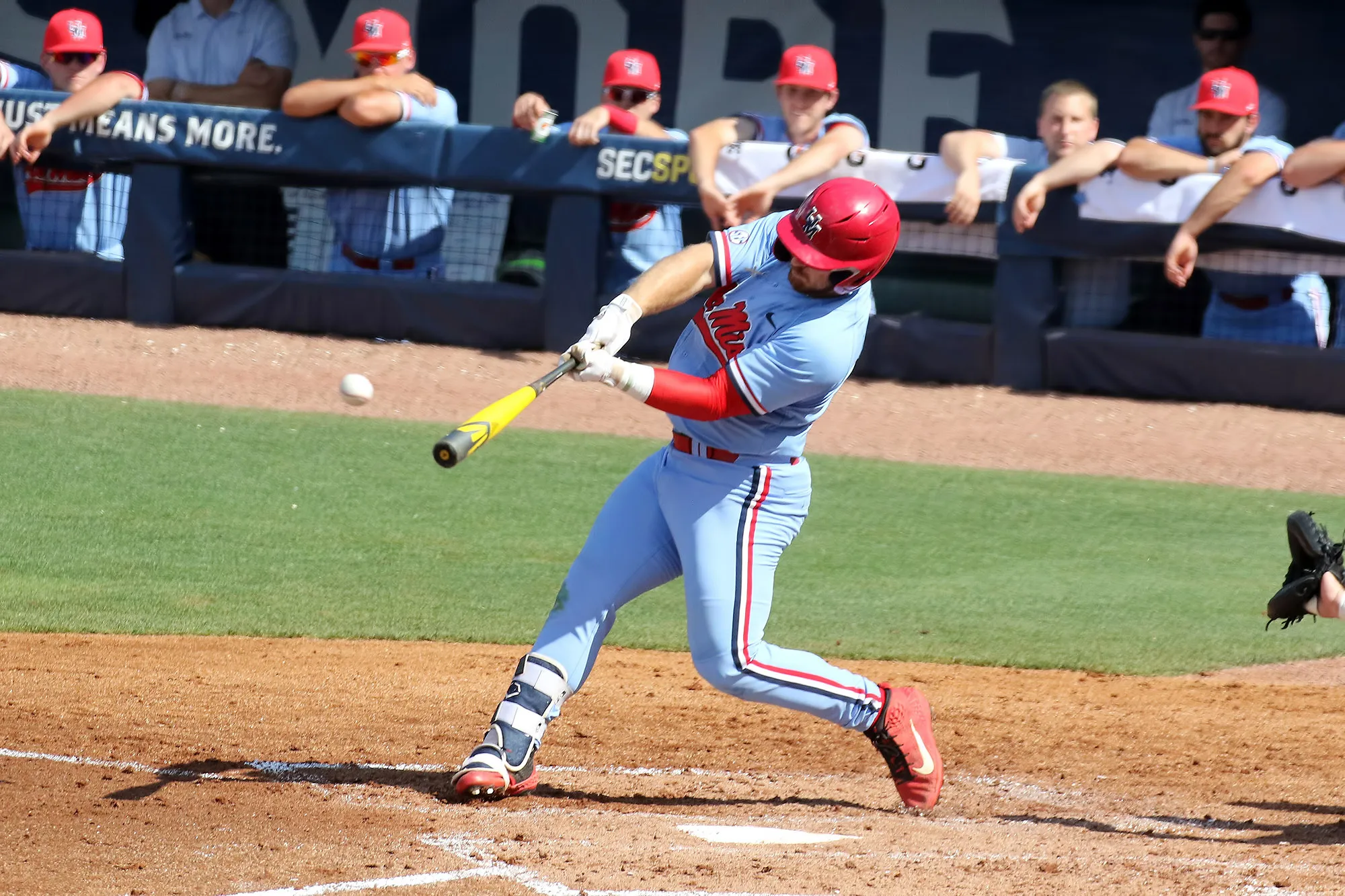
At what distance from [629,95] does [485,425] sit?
6.55 metres

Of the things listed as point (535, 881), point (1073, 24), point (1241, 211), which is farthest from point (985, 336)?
point (535, 881)

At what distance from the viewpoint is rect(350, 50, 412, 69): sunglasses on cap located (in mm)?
9711

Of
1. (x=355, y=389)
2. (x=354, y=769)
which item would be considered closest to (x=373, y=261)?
(x=355, y=389)

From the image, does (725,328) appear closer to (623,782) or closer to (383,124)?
(623,782)

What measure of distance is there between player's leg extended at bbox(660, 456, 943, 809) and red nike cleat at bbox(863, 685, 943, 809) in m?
0.12

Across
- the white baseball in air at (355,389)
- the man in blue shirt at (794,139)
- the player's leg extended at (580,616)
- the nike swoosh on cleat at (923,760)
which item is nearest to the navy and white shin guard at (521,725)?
the player's leg extended at (580,616)

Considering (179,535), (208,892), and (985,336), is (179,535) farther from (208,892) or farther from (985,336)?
(985,336)

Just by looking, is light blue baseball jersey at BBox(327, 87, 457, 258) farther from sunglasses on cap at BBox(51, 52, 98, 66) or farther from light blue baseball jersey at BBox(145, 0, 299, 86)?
sunglasses on cap at BBox(51, 52, 98, 66)

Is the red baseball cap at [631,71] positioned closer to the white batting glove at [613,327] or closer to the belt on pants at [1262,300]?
the belt on pants at [1262,300]

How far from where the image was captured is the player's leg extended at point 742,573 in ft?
12.9

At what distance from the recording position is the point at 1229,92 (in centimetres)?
834

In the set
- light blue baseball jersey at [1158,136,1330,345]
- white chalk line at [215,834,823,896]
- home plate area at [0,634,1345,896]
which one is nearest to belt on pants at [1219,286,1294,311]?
light blue baseball jersey at [1158,136,1330,345]

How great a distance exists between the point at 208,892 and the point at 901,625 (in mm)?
3321

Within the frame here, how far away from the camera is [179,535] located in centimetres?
671
